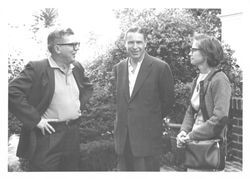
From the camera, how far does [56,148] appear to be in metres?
3.84

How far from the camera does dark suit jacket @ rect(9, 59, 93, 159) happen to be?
3723 mm

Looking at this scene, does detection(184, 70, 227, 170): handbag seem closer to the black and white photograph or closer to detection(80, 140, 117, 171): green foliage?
the black and white photograph

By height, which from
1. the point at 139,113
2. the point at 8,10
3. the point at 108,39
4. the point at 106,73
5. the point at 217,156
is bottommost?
the point at 217,156

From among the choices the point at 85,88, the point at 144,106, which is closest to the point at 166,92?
the point at 144,106

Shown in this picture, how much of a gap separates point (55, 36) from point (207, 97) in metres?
1.65

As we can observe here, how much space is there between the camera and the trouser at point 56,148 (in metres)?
3.81

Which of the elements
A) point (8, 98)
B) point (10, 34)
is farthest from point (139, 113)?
point (10, 34)

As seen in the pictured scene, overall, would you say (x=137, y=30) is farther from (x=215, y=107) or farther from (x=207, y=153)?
(x=207, y=153)

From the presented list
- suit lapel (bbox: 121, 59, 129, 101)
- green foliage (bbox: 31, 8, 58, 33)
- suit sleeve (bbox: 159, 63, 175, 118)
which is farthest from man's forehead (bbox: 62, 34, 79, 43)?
suit sleeve (bbox: 159, 63, 175, 118)

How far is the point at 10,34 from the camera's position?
3988mm

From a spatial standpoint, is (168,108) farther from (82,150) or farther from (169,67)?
(82,150)

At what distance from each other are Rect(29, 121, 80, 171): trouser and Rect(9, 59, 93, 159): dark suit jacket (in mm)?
77

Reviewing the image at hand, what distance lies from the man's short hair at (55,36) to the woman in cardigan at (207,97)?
4.20 feet
